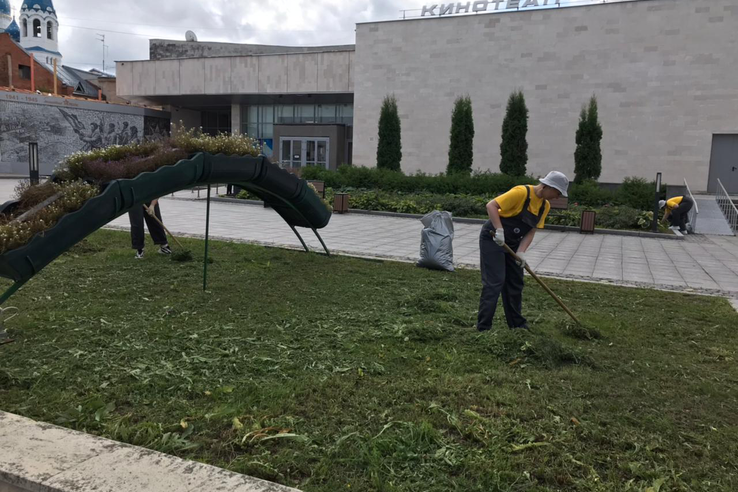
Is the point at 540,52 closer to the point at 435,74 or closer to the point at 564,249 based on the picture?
the point at 435,74

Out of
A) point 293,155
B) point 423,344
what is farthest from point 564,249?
point 293,155

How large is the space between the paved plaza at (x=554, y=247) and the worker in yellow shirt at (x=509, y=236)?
3769 mm

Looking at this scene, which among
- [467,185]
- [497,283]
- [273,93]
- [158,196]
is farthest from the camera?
[273,93]

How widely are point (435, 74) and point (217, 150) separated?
2210 centimetres

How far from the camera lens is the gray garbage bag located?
27.5 feet

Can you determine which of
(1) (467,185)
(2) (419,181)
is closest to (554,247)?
(1) (467,185)

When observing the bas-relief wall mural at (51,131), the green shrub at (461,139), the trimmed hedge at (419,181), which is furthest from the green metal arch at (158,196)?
the bas-relief wall mural at (51,131)

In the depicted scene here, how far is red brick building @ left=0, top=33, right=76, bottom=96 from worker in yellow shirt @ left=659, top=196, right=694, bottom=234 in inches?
1642

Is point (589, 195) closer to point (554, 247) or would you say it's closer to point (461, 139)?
point (461, 139)

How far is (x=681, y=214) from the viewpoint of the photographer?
52.2 ft

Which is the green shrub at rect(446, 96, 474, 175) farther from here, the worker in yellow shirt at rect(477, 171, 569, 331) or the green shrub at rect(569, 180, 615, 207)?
the worker in yellow shirt at rect(477, 171, 569, 331)

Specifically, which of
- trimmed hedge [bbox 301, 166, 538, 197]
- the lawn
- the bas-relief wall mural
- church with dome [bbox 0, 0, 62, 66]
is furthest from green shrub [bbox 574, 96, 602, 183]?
church with dome [bbox 0, 0, 62, 66]

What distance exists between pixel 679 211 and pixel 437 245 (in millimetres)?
10903

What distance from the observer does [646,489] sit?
8.66 ft
